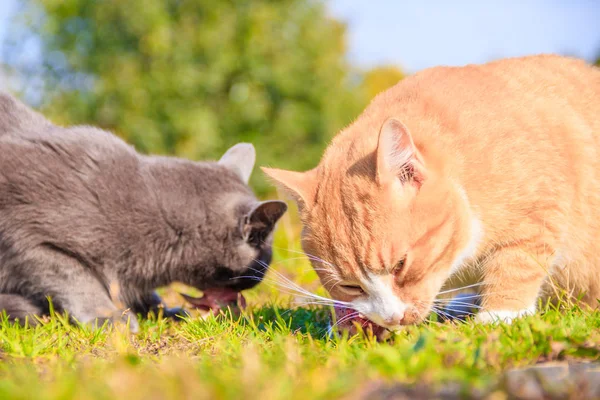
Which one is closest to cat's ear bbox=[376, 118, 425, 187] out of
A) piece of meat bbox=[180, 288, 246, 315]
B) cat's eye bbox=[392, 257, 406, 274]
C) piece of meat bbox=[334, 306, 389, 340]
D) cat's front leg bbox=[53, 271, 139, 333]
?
cat's eye bbox=[392, 257, 406, 274]

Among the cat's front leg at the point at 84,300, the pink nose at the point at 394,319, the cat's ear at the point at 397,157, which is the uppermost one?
the cat's ear at the point at 397,157

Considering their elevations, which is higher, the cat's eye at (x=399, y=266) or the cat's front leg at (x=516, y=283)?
the cat's eye at (x=399, y=266)

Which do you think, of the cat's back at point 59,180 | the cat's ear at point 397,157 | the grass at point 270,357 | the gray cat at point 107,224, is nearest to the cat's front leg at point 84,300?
the gray cat at point 107,224

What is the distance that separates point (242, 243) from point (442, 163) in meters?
1.49

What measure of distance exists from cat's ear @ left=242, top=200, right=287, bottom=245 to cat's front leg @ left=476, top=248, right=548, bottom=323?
4.52 ft

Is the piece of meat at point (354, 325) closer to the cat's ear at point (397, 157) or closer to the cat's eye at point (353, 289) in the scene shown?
the cat's eye at point (353, 289)

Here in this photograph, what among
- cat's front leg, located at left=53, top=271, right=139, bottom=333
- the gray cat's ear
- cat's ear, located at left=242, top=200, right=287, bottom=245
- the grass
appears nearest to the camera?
the grass

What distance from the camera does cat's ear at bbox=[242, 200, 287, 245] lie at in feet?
11.6

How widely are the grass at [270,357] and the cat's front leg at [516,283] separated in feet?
0.53

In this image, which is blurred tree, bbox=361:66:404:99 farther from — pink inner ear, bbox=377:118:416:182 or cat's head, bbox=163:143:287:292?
pink inner ear, bbox=377:118:416:182

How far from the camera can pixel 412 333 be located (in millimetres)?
2281

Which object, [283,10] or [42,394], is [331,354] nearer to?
[42,394]

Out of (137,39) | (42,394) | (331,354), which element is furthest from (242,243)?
(137,39)

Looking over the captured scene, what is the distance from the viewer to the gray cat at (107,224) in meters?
3.30
